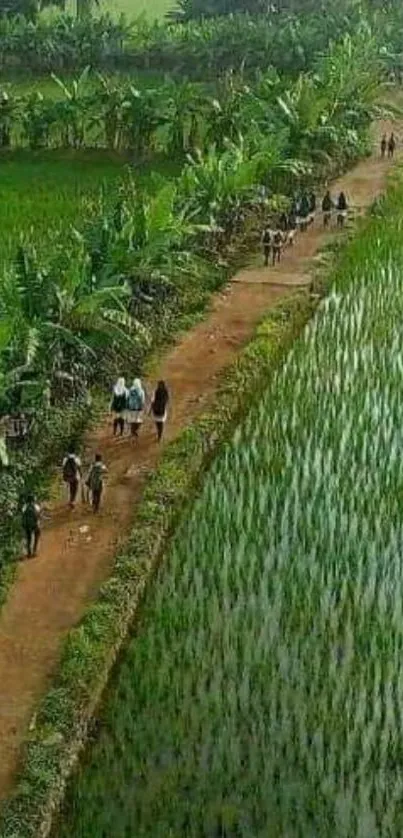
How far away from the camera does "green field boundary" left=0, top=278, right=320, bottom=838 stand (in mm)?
7860

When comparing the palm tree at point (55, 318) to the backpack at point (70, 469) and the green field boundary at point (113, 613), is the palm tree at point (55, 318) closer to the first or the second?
the backpack at point (70, 469)

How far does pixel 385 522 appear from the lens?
11.2 m

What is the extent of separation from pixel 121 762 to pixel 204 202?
1019 cm

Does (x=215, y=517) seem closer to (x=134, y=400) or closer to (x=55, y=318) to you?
(x=134, y=400)

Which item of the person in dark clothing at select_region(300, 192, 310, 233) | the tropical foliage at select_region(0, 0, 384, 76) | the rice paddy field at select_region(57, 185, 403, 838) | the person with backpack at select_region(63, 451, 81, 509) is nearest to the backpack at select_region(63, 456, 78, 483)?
the person with backpack at select_region(63, 451, 81, 509)

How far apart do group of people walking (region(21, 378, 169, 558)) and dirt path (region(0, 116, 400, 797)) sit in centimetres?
12

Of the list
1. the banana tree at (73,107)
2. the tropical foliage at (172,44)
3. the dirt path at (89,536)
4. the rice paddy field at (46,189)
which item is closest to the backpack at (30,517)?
the dirt path at (89,536)

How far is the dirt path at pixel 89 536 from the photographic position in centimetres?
887

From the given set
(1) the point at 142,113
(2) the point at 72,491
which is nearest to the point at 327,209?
(1) the point at 142,113

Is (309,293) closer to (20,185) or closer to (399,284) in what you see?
(399,284)

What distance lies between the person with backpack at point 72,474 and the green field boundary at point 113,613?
0.60 metres

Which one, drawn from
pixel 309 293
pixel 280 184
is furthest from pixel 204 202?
pixel 280 184

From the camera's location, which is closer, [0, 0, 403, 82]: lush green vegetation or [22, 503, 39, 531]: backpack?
[22, 503, 39, 531]: backpack

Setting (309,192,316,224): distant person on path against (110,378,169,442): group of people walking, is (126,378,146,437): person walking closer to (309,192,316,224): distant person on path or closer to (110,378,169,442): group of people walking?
(110,378,169,442): group of people walking
